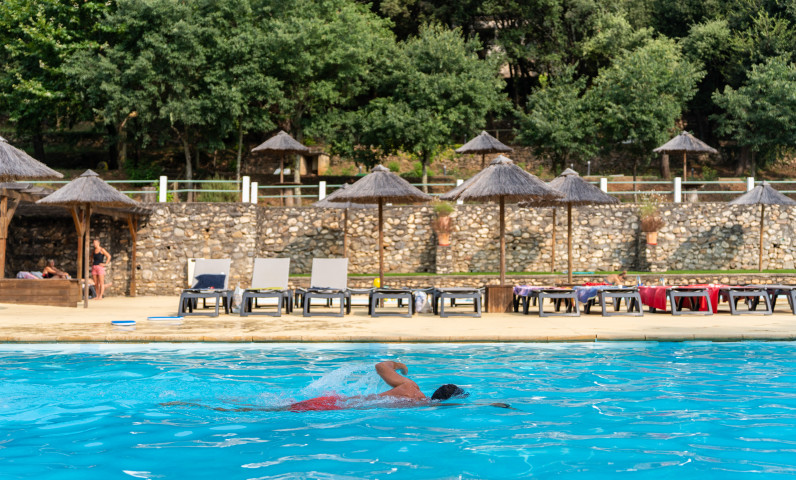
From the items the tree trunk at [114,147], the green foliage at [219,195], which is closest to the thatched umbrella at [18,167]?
the green foliage at [219,195]

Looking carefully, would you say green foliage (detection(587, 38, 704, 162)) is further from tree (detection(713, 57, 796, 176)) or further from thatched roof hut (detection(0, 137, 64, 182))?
thatched roof hut (detection(0, 137, 64, 182))

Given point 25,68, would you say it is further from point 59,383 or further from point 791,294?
point 791,294

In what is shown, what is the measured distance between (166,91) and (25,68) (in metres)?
7.12

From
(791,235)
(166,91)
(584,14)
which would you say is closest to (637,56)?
(584,14)

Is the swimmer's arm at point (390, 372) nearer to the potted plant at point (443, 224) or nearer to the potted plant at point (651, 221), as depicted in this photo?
the potted plant at point (443, 224)

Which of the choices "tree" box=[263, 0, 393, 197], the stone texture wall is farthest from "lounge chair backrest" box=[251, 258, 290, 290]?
"tree" box=[263, 0, 393, 197]

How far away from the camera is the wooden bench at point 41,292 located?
15117 millimetres

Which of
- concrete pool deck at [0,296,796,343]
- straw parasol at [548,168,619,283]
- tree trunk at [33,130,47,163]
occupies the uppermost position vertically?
tree trunk at [33,130,47,163]

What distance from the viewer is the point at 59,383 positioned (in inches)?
315

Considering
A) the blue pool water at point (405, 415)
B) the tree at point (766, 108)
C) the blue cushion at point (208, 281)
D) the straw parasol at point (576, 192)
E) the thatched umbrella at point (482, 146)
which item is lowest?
the blue pool water at point (405, 415)

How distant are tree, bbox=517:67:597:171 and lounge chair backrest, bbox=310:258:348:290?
58.9ft

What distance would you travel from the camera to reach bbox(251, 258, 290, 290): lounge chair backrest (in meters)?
15.2

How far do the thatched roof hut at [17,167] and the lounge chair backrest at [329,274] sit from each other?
4.95m

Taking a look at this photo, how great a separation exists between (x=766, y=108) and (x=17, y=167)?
28.2 m
